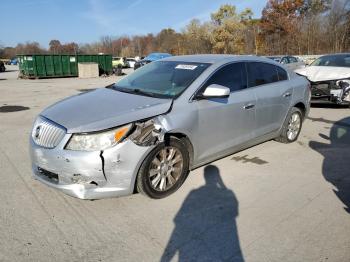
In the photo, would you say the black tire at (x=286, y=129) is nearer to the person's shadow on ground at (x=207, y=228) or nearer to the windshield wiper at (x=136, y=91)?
the person's shadow on ground at (x=207, y=228)

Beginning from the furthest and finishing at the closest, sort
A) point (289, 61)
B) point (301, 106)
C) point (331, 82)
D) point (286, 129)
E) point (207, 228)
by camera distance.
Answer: point (289, 61), point (331, 82), point (301, 106), point (286, 129), point (207, 228)

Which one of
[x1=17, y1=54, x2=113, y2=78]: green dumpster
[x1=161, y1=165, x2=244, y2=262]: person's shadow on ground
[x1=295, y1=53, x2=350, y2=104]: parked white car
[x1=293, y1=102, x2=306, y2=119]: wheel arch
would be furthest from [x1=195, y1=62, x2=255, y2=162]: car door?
[x1=17, y1=54, x2=113, y2=78]: green dumpster

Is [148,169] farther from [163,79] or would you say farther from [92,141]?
[163,79]

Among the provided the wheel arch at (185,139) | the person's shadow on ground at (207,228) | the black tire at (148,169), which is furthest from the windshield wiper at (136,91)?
the person's shadow on ground at (207,228)

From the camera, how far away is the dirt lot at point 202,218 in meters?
2.75

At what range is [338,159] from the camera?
5.06 m

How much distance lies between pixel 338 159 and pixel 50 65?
23.2m

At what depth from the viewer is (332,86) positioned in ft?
29.1

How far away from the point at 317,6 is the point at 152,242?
50885 millimetres

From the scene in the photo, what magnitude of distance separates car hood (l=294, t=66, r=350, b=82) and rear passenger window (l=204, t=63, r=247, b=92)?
535 cm

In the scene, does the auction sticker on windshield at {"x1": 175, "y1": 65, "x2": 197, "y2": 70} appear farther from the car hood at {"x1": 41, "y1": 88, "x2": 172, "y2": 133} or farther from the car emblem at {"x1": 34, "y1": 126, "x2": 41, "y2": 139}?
the car emblem at {"x1": 34, "y1": 126, "x2": 41, "y2": 139}

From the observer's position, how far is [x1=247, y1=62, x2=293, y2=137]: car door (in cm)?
480

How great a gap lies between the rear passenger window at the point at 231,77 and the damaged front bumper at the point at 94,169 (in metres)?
1.45

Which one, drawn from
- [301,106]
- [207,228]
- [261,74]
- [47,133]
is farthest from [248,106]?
[47,133]
